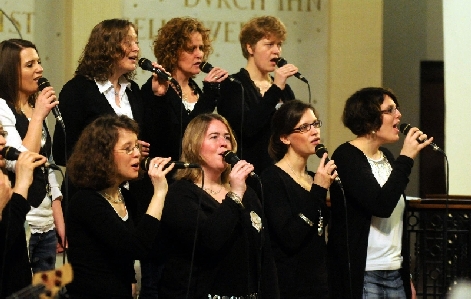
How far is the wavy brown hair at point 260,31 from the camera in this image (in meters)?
5.83

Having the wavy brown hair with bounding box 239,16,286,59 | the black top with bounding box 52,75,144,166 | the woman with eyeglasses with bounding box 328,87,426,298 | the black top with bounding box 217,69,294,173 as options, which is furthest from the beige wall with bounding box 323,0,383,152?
the black top with bounding box 52,75,144,166

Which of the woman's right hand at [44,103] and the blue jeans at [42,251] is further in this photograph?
the blue jeans at [42,251]

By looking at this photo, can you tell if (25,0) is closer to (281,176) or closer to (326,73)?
(326,73)

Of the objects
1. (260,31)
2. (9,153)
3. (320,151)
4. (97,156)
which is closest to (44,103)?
(97,156)

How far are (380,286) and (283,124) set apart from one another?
0.94m

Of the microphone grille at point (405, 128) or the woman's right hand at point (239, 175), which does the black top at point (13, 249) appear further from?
the microphone grille at point (405, 128)

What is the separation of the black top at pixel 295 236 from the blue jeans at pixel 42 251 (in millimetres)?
1039

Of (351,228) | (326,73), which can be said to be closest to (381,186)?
(351,228)

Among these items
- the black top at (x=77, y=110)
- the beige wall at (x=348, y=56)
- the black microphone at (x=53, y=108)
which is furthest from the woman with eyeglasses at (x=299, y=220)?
the beige wall at (x=348, y=56)

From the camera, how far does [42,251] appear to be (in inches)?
185

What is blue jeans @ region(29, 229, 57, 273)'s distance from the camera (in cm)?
466

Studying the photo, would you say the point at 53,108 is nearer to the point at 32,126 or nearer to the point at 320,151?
the point at 32,126

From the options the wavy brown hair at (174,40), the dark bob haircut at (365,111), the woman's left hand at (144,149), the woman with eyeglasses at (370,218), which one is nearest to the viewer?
the woman's left hand at (144,149)

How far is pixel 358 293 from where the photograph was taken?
192 inches
